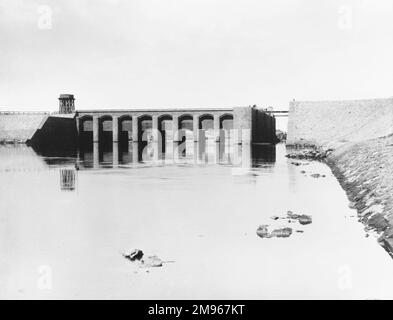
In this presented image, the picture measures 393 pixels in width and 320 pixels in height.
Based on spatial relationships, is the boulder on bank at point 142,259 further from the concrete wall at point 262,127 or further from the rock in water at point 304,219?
the concrete wall at point 262,127

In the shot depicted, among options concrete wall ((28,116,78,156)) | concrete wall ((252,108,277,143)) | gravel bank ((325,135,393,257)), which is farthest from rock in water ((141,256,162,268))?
concrete wall ((28,116,78,156))

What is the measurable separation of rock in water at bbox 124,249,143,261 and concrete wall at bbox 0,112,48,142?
70.4 meters

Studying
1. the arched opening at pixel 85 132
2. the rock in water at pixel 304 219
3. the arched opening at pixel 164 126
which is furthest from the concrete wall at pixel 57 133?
the rock in water at pixel 304 219

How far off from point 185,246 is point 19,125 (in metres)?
74.4

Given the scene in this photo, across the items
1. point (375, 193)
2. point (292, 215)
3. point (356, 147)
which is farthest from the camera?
point (356, 147)

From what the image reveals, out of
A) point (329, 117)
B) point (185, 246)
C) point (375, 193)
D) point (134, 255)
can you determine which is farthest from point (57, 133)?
point (134, 255)

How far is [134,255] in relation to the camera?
10648mm

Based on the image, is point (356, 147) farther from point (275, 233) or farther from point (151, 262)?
point (151, 262)

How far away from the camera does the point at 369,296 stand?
8.46m

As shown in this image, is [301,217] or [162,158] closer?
[301,217]

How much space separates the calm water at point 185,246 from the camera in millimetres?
8891
